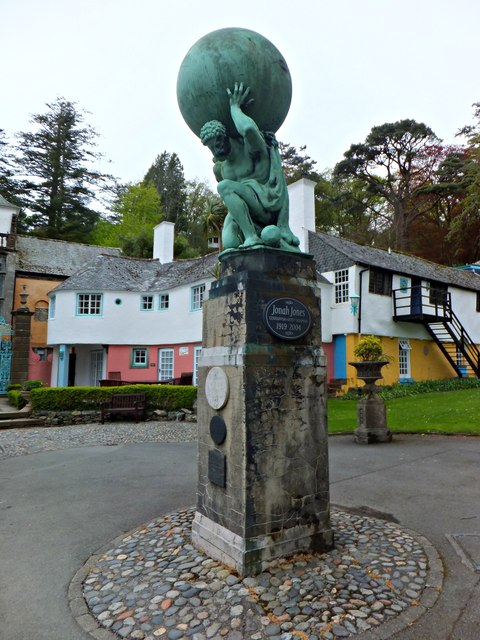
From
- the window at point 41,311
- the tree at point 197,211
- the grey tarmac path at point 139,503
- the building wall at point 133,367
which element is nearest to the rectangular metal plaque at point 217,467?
the grey tarmac path at point 139,503

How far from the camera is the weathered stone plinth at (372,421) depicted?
381 inches

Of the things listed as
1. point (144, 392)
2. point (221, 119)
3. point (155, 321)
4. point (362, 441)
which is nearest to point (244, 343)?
point (221, 119)

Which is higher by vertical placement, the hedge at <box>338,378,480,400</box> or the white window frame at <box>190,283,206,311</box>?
the white window frame at <box>190,283,206,311</box>

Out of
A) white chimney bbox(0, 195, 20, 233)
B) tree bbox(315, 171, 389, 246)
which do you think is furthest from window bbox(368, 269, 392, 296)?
white chimney bbox(0, 195, 20, 233)

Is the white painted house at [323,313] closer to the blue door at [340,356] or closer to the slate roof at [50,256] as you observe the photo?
the blue door at [340,356]

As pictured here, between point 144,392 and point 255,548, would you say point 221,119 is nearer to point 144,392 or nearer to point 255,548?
point 255,548

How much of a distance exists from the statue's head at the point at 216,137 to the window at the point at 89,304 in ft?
66.0

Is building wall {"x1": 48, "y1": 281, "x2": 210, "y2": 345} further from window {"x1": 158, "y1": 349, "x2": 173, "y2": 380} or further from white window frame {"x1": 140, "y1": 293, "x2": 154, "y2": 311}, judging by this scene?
window {"x1": 158, "y1": 349, "x2": 173, "y2": 380}

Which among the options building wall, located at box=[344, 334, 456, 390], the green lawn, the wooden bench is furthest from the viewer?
building wall, located at box=[344, 334, 456, 390]

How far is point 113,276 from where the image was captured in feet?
81.0

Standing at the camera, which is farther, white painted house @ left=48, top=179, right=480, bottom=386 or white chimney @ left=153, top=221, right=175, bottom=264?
white chimney @ left=153, top=221, right=175, bottom=264

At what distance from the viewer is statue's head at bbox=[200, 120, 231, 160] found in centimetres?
458

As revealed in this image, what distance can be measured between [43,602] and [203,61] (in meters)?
5.45

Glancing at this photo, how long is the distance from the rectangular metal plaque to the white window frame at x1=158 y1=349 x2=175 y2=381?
1911 centimetres
